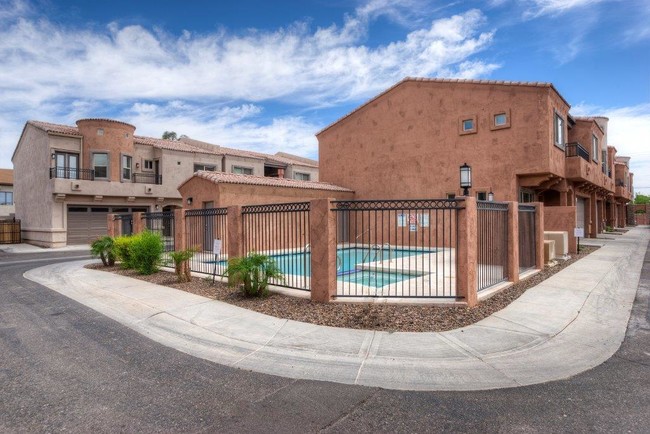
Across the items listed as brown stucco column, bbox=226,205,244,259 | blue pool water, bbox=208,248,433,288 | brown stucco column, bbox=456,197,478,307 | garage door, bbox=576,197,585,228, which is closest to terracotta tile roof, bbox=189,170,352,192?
blue pool water, bbox=208,248,433,288

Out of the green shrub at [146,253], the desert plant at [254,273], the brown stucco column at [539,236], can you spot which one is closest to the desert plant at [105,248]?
the green shrub at [146,253]

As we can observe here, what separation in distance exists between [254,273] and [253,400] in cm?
452

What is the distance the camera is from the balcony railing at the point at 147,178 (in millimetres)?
29478

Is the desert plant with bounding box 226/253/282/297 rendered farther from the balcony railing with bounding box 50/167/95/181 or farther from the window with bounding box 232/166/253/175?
the window with bounding box 232/166/253/175

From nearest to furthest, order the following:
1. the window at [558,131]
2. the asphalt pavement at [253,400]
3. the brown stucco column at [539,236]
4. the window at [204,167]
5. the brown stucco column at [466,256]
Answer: the asphalt pavement at [253,400]
the brown stucco column at [466,256]
the brown stucco column at [539,236]
the window at [558,131]
the window at [204,167]

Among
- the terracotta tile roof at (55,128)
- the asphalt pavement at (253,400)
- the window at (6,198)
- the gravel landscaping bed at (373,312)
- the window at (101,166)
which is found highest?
the terracotta tile roof at (55,128)

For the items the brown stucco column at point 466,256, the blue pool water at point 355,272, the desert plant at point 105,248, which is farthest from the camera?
the desert plant at point 105,248

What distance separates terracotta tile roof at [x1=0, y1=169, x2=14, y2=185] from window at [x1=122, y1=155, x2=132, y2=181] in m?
25.1

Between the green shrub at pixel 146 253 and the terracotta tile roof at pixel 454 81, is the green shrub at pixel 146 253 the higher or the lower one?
the lower one

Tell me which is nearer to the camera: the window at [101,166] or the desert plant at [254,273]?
the desert plant at [254,273]

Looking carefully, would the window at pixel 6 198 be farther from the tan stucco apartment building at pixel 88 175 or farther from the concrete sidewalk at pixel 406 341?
the concrete sidewalk at pixel 406 341

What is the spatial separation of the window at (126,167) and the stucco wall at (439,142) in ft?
50.7

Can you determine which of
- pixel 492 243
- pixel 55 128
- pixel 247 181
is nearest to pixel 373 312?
pixel 492 243

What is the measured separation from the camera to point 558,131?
19.5 meters
